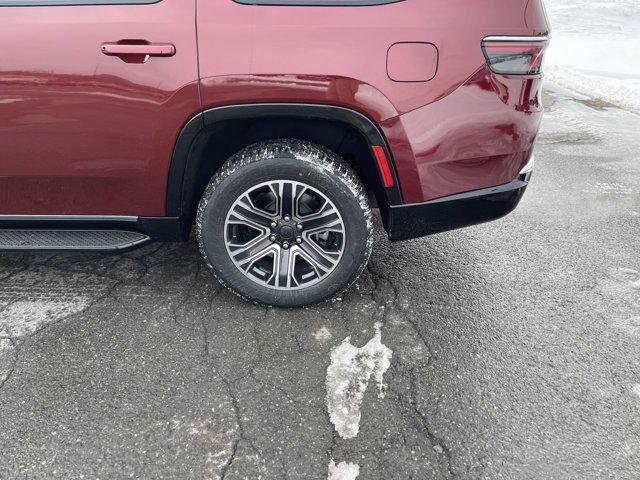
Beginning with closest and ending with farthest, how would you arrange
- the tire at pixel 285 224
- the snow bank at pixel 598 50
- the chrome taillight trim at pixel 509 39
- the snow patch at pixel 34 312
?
the chrome taillight trim at pixel 509 39 → the tire at pixel 285 224 → the snow patch at pixel 34 312 → the snow bank at pixel 598 50

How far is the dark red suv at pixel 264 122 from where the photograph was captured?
2078 mm

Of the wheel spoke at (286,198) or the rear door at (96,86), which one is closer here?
the rear door at (96,86)

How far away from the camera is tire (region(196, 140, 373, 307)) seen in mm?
2344

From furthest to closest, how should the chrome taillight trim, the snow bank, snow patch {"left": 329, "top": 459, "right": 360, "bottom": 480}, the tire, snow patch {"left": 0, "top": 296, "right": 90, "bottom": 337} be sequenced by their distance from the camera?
the snow bank
snow patch {"left": 0, "top": 296, "right": 90, "bottom": 337}
the tire
the chrome taillight trim
snow patch {"left": 329, "top": 459, "right": 360, "bottom": 480}

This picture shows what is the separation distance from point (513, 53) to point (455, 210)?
71 centimetres

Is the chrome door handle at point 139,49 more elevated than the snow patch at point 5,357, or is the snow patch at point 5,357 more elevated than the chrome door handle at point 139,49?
the chrome door handle at point 139,49

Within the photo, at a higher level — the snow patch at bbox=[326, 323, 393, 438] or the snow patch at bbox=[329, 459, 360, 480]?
the snow patch at bbox=[329, 459, 360, 480]

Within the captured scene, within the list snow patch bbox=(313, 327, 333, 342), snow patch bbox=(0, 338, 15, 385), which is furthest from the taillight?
snow patch bbox=(0, 338, 15, 385)

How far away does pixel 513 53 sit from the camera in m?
2.12

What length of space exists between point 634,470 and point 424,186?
132 cm

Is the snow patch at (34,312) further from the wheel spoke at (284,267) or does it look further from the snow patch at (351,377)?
the snow patch at (351,377)

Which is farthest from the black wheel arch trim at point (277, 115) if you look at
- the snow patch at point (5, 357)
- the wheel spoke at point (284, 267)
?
the snow patch at point (5, 357)

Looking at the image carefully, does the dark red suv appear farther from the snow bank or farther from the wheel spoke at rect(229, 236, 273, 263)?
the snow bank

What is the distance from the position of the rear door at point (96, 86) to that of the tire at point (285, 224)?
33 centimetres
